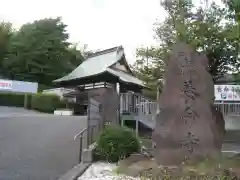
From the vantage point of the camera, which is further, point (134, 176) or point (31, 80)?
point (31, 80)

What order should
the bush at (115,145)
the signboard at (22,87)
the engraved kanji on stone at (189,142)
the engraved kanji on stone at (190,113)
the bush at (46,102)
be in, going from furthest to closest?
the signboard at (22,87), the bush at (46,102), the bush at (115,145), the engraved kanji on stone at (190,113), the engraved kanji on stone at (189,142)

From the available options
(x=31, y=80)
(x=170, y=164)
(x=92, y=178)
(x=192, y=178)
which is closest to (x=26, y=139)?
(x=92, y=178)

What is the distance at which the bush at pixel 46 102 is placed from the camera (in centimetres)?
3738

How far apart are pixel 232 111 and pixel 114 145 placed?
11.8m

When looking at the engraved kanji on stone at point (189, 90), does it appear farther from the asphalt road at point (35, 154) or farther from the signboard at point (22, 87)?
the signboard at point (22, 87)

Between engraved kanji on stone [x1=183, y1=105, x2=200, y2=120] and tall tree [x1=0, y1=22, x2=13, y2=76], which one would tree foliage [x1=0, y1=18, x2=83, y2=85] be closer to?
tall tree [x1=0, y1=22, x2=13, y2=76]

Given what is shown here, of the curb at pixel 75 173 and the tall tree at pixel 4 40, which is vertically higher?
the tall tree at pixel 4 40

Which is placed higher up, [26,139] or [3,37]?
[3,37]

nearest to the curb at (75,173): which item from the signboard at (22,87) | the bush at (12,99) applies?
the signboard at (22,87)

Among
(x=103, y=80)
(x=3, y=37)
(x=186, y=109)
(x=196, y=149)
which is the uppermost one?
(x=3, y=37)

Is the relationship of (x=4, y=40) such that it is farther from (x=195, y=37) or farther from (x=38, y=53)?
(x=195, y=37)

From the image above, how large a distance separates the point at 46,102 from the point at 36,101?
46.9 inches

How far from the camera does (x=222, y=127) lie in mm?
7746

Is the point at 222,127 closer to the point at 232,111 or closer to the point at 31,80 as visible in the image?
the point at 232,111
